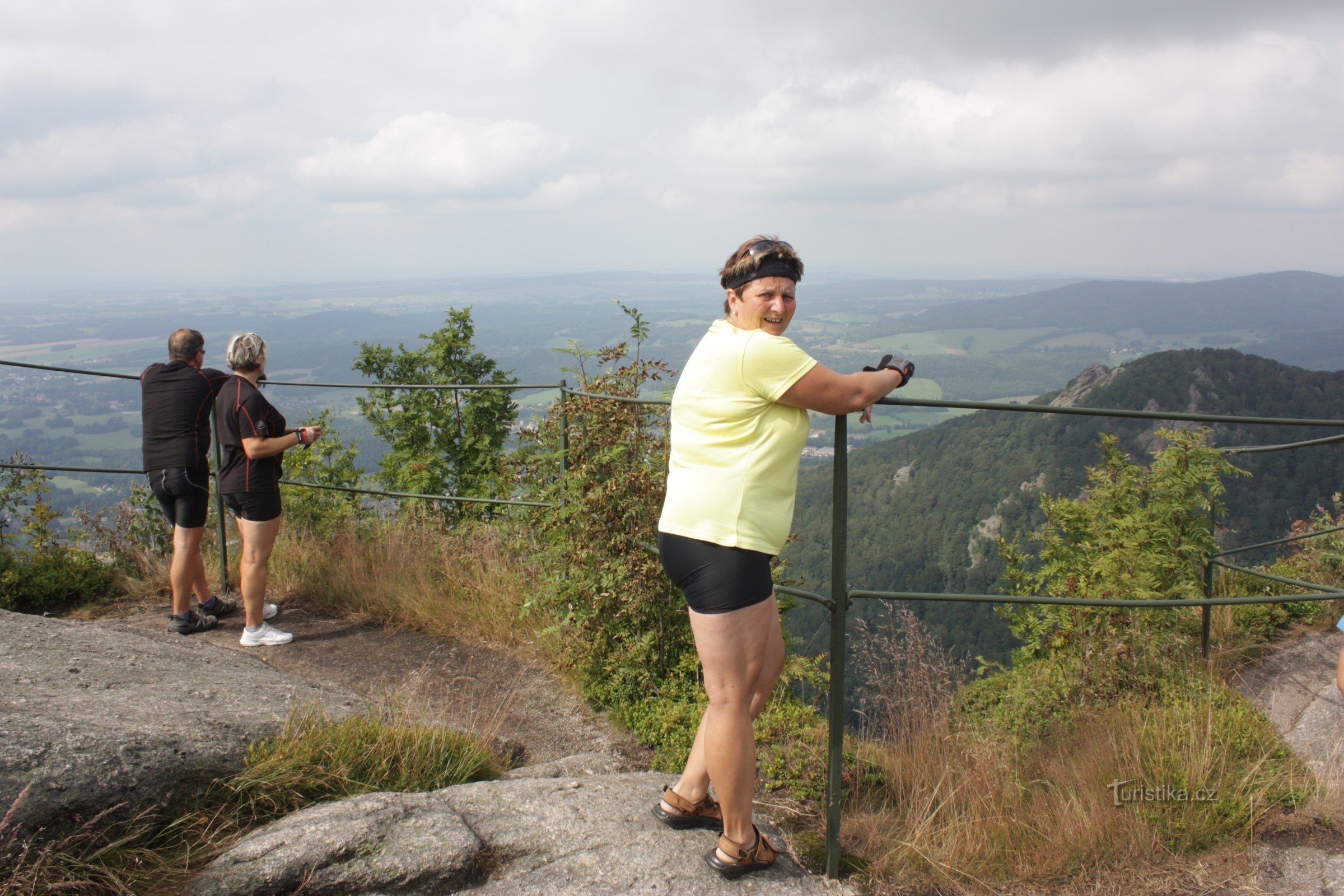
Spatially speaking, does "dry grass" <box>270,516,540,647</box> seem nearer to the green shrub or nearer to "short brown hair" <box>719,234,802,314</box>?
the green shrub

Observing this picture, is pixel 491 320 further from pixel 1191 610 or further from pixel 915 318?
pixel 1191 610

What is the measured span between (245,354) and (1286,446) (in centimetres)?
503

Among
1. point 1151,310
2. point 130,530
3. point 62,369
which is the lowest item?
point 130,530

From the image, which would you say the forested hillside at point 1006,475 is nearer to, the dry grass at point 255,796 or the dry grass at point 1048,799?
the dry grass at point 1048,799

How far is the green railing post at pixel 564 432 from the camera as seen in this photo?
13.2 feet

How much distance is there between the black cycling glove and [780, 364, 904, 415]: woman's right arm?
0.06 meters

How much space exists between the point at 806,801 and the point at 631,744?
868mm

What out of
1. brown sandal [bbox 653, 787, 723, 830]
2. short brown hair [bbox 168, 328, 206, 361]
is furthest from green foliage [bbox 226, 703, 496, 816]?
short brown hair [bbox 168, 328, 206, 361]

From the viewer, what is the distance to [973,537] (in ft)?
129

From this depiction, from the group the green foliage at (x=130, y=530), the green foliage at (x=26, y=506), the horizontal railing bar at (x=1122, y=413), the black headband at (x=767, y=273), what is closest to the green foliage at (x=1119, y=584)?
the horizontal railing bar at (x=1122, y=413)

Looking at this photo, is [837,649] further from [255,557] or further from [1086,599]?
[255,557]

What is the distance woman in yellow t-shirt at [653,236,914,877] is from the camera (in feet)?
6.79

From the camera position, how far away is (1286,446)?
12.2ft

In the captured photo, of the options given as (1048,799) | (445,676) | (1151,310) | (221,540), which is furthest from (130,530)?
(1151,310)
